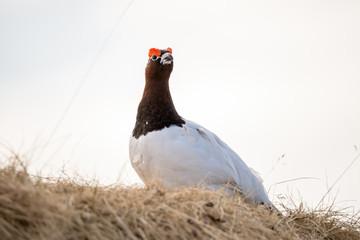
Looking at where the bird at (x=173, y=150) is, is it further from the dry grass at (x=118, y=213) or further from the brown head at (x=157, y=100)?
the dry grass at (x=118, y=213)

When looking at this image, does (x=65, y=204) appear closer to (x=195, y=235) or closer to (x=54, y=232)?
(x=54, y=232)

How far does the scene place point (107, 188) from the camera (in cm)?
397

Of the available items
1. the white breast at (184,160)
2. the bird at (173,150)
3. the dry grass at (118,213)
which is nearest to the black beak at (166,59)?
the bird at (173,150)

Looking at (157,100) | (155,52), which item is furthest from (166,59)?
(157,100)

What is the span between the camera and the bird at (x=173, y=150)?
4977mm

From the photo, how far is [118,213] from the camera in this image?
131 inches

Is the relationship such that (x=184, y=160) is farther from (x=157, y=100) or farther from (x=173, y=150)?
(x=157, y=100)

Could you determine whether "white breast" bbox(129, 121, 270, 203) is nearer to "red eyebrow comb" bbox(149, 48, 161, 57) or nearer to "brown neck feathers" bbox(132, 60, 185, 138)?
"brown neck feathers" bbox(132, 60, 185, 138)

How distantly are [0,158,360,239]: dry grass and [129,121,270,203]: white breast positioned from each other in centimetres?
63

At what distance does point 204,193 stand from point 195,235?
675 millimetres

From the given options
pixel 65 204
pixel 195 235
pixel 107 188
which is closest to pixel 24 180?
pixel 65 204

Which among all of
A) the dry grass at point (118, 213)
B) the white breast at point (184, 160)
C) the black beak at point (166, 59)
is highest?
the black beak at point (166, 59)

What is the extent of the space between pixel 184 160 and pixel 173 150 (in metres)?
0.14

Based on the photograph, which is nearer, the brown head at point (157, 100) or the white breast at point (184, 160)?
the white breast at point (184, 160)
